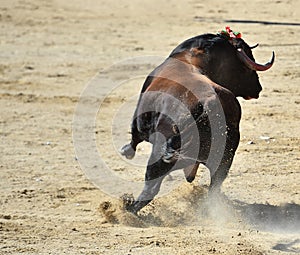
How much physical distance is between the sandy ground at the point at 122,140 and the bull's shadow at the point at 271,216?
0.6 inches

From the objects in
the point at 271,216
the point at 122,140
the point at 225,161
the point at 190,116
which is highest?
the point at 190,116

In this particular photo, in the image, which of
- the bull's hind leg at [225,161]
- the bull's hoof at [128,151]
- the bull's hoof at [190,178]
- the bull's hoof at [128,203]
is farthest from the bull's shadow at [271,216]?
the bull's hoof at [128,151]

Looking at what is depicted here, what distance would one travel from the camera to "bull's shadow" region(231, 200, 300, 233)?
5992 millimetres

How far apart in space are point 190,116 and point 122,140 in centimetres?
260

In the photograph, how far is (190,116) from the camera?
18.8 ft

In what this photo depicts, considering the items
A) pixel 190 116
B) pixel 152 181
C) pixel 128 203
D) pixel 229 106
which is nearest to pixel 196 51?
pixel 229 106

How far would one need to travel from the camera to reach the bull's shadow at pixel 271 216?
19.7ft

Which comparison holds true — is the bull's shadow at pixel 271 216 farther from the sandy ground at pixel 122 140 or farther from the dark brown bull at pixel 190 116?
the dark brown bull at pixel 190 116

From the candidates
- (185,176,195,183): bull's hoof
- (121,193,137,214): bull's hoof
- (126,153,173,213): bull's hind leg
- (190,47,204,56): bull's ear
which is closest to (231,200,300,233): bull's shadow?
(185,176,195,183): bull's hoof

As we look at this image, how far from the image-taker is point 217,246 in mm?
5520

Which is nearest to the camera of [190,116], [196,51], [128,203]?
[190,116]

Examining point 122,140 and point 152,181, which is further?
point 122,140

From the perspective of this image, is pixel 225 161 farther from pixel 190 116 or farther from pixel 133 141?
pixel 133 141

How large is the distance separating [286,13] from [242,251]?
7.93m
